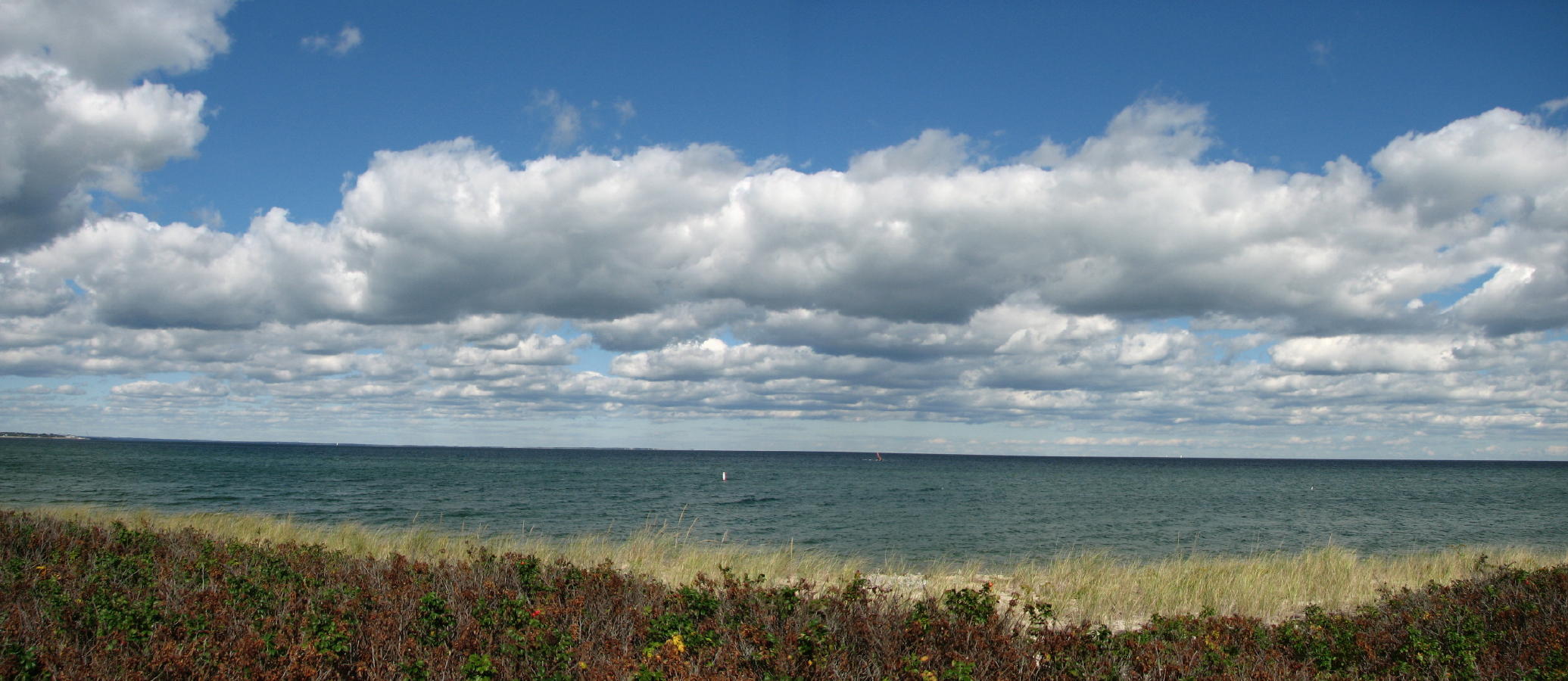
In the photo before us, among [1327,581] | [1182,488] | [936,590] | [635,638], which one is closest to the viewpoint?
[635,638]

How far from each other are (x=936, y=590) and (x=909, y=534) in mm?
19665

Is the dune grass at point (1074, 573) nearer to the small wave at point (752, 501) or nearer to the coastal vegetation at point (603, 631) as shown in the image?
the coastal vegetation at point (603, 631)

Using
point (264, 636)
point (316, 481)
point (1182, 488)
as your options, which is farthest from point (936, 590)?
point (1182, 488)

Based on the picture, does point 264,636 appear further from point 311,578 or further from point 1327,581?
point 1327,581

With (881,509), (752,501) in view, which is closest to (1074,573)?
(881,509)

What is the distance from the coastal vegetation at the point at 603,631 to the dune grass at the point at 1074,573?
2202 millimetres

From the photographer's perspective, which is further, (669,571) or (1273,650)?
(669,571)

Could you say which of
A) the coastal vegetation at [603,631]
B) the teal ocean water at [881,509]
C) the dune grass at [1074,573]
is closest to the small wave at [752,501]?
the teal ocean water at [881,509]

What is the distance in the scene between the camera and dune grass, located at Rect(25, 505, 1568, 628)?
40.5 feet

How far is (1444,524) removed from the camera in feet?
134

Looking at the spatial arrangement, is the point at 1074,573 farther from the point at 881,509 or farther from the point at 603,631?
the point at 881,509

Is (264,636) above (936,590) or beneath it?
above

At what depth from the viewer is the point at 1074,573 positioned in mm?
15805

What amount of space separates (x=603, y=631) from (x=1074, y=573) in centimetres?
1145
